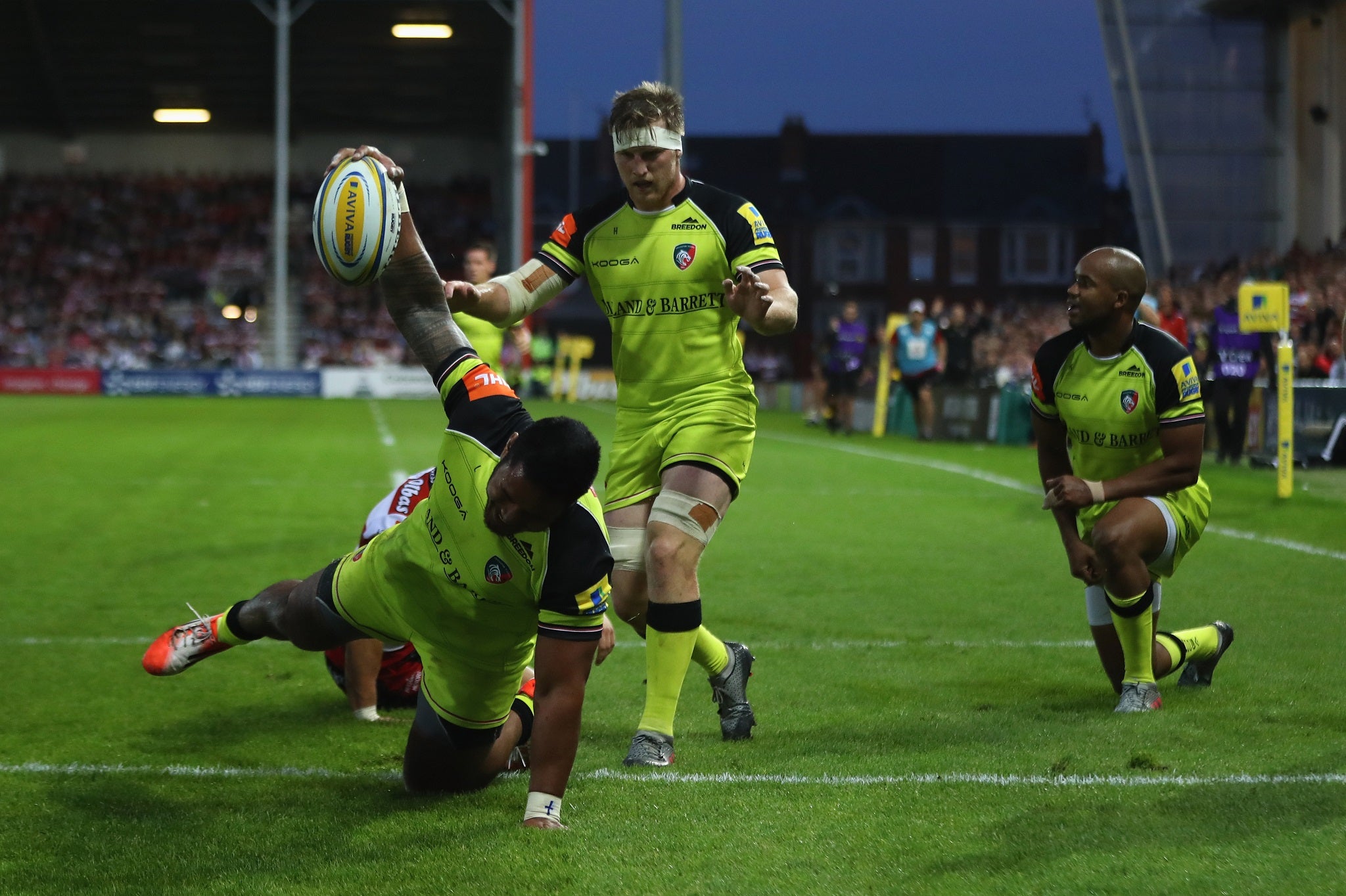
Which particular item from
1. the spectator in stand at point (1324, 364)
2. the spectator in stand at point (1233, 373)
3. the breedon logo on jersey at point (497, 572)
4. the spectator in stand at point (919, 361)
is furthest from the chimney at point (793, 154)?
the breedon logo on jersey at point (497, 572)

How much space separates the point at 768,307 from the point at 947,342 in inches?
733

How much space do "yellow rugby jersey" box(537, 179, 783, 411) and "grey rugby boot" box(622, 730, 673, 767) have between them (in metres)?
1.16

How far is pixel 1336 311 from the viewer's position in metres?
19.2

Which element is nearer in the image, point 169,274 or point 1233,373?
point 1233,373

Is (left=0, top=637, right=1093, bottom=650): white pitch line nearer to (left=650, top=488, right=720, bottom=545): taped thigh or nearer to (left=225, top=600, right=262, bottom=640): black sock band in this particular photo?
(left=650, top=488, right=720, bottom=545): taped thigh

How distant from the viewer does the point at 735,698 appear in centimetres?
496

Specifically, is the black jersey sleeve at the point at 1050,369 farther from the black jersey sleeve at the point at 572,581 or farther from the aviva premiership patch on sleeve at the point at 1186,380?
the black jersey sleeve at the point at 572,581

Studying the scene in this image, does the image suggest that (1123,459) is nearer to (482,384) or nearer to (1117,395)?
(1117,395)

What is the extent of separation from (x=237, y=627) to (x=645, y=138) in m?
2.06

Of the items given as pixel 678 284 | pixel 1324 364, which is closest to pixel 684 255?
pixel 678 284

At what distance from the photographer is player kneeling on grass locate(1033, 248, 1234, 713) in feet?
17.2

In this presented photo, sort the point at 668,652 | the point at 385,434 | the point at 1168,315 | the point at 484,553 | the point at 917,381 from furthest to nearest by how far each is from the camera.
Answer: the point at 917,381
the point at 385,434
the point at 1168,315
the point at 668,652
the point at 484,553

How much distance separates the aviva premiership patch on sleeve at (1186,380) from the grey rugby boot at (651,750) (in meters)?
2.29

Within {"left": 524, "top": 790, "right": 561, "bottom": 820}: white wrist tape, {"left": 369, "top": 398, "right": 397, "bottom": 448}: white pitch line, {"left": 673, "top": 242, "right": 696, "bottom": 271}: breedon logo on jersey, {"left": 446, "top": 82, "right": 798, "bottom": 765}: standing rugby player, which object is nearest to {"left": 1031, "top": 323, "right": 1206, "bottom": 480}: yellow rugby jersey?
{"left": 446, "top": 82, "right": 798, "bottom": 765}: standing rugby player
